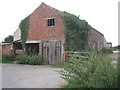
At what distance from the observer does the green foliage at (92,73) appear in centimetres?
356

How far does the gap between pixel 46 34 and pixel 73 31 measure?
123 inches

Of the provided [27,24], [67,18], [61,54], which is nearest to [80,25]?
[67,18]

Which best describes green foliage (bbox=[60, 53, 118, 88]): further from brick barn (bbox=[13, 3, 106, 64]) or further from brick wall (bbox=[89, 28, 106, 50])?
brick wall (bbox=[89, 28, 106, 50])

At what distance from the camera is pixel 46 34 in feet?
50.4

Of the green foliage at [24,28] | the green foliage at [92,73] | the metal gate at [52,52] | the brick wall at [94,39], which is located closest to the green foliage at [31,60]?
the metal gate at [52,52]

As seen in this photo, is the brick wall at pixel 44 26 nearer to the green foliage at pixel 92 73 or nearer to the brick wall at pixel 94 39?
the brick wall at pixel 94 39

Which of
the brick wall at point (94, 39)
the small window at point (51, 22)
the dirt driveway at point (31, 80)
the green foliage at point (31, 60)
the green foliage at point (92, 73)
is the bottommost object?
the dirt driveway at point (31, 80)

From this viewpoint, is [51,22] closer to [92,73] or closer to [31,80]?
[31,80]

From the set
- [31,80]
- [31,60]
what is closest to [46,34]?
[31,60]

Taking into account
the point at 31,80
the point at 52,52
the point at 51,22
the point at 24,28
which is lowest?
the point at 31,80

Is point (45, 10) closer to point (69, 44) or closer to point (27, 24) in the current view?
point (27, 24)

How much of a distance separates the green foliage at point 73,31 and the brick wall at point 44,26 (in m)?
0.57

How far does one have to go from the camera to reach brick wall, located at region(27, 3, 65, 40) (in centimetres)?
1471

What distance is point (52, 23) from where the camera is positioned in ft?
50.1
